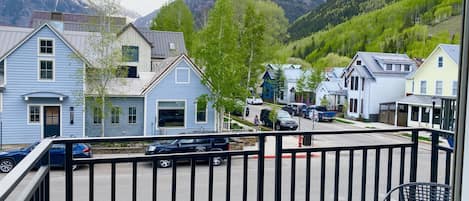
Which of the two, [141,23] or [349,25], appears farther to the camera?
[141,23]

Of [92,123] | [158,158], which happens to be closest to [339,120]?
[158,158]

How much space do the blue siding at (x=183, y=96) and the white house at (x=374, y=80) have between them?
171 cm

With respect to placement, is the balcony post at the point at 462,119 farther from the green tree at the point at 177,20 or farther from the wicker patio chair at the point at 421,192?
the green tree at the point at 177,20

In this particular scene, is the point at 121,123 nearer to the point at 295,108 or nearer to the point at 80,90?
the point at 80,90

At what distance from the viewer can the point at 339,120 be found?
3254 millimetres

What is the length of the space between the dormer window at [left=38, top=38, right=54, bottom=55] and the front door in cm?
89

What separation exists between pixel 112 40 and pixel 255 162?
146 inches

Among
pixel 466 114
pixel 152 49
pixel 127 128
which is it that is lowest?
pixel 127 128

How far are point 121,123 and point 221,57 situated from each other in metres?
1.76

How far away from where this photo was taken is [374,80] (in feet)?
11.7

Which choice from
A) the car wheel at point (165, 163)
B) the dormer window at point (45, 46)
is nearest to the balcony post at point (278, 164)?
the car wheel at point (165, 163)

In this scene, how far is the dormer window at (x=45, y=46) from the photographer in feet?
13.3

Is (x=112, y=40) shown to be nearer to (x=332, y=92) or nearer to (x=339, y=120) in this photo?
(x=332, y=92)

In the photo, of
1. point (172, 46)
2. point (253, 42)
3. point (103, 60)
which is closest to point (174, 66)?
point (172, 46)
